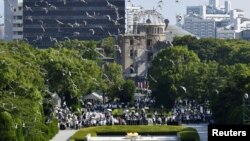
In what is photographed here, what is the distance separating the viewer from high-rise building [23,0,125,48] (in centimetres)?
15300

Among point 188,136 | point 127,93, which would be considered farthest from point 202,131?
point 127,93

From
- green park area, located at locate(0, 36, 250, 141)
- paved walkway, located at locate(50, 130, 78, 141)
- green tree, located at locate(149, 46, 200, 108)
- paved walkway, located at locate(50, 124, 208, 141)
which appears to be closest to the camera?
green park area, located at locate(0, 36, 250, 141)

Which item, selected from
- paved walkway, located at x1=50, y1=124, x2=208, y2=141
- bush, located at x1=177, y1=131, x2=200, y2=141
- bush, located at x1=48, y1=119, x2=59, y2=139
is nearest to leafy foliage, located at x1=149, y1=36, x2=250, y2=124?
paved walkway, located at x1=50, y1=124, x2=208, y2=141

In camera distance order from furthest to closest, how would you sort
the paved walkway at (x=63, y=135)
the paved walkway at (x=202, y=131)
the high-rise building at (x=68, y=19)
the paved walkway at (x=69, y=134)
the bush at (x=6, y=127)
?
the high-rise building at (x=68, y=19)
the paved walkway at (x=63, y=135)
the paved walkway at (x=69, y=134)
the paved walkway at (x=202, y=131)
the bush at (x=6, y=127)

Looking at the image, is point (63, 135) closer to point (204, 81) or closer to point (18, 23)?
point (204, 81)

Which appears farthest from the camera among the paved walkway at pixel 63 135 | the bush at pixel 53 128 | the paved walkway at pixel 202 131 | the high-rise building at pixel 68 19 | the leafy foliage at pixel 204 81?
the high-rise building at pixel 68 19

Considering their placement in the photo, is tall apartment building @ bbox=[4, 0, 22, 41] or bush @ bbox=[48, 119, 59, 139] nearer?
bush @ bbox=[48, 119, 59, 139]

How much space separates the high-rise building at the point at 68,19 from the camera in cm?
15300

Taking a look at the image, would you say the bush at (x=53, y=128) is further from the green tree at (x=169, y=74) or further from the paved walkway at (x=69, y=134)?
the green tree at (x=169, y=74)

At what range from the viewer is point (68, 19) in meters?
156

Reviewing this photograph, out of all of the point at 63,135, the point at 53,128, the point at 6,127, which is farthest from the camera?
the point at 63,135

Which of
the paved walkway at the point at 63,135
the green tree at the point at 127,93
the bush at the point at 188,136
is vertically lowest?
the green tree at the point at 127,93

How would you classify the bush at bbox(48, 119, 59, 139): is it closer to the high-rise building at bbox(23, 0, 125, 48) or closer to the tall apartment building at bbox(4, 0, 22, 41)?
the high-rise building at bbox(23, 0, 125, 48)

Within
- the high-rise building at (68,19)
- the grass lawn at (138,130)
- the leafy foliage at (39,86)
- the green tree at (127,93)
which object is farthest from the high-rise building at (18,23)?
the grass lawn at (138,130)
